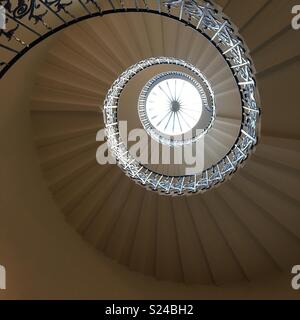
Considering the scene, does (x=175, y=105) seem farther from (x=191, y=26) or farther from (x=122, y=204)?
(x=191, y=26)

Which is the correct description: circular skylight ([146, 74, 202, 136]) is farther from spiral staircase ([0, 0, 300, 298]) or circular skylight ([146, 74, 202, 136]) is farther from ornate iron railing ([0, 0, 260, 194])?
ornate iron railing ([0, 0, 260, 194])

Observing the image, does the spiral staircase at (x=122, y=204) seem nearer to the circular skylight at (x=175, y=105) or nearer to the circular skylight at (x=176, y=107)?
the circular skylight at (x=176, y=107)

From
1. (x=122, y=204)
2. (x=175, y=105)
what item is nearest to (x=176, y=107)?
(x=175, y=105)

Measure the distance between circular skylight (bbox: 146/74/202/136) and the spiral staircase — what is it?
12.5 feet

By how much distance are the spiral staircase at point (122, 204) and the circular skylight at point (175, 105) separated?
3.81m

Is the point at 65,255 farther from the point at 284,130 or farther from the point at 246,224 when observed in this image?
the point at 284,130

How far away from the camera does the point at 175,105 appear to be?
1302 cm

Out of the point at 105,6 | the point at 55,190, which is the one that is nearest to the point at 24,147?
the point at 55,190

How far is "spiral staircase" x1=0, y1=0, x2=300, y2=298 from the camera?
19.8 ft

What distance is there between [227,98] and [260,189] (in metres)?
3.18

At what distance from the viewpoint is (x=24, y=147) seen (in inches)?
252

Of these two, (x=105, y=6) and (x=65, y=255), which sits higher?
(x=105, y=6)

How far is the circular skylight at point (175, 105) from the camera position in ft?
37.1
